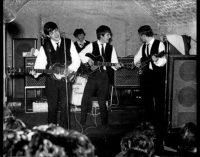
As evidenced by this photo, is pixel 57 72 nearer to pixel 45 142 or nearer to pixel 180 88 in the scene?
pixel 180 88

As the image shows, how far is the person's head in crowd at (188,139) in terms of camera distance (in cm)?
406

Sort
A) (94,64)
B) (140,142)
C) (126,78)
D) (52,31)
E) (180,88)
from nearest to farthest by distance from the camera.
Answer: (140,142) < (180,88) < (52,31) < (94,64) < (126,78)

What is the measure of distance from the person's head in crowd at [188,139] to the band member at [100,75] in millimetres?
2853

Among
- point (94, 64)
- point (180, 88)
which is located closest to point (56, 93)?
point (94, 64)

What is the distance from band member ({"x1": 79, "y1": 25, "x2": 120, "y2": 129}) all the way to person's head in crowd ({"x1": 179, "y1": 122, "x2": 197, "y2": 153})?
2.85 metres

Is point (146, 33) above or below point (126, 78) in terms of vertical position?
above

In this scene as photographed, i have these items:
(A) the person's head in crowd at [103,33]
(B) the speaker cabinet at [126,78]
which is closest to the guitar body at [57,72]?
(A) the person's head in crowd at [103,33]

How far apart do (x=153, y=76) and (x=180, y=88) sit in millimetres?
1432

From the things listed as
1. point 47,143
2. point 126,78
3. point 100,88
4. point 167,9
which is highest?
point 167,9

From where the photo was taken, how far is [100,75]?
706 centimetres

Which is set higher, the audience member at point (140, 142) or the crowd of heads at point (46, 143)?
the crowd of heads at point (46, 143)

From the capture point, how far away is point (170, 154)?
456cm

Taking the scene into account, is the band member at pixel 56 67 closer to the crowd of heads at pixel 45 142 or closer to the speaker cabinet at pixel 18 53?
the crowd of heads at pixel 45 142

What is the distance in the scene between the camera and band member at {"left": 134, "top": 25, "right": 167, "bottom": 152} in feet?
22.5
